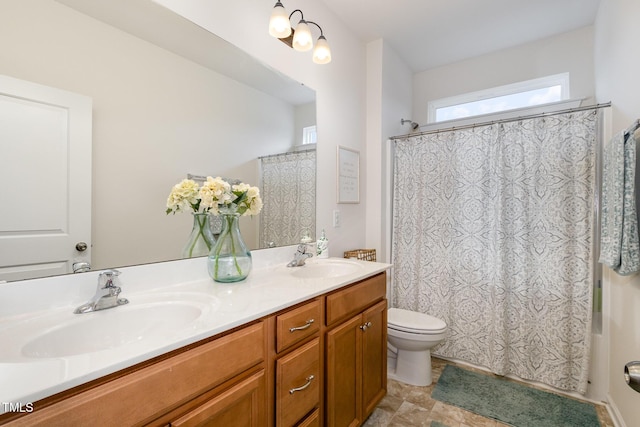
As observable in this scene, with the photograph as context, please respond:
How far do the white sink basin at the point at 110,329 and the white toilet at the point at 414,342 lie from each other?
1.50 meters

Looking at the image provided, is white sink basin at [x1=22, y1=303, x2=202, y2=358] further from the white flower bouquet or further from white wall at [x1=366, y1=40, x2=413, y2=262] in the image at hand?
white wall at [x1=366, y1=40, x2=413, y2=262]

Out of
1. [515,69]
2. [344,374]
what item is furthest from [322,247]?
[515,69]

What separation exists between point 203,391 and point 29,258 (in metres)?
0.69

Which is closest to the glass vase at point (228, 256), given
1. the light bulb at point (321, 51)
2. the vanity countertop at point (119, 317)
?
the vanity countertop at point (119, 317)

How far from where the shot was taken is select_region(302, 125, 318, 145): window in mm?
1921

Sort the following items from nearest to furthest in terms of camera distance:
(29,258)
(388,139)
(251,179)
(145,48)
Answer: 1. (29,258)
2. (145,48)
3. (251,179)
4. (388,139)

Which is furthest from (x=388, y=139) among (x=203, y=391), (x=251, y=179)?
(x=203, y=391)

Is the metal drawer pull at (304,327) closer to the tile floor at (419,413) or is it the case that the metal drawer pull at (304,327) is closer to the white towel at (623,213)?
the tile floor at (419,413)

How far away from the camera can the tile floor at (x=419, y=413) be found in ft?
5.43

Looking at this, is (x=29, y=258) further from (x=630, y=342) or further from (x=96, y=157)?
(x=630, y=342)

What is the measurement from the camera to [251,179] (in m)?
1.57

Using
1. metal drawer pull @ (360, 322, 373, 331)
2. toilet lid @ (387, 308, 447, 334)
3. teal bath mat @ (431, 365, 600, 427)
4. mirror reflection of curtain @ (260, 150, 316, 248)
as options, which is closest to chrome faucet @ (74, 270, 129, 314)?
mirror reflection of curtain @ (260, 150, 316, 248)

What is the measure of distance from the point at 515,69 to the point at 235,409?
Result: 10.8 ft

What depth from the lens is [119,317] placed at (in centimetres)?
92
